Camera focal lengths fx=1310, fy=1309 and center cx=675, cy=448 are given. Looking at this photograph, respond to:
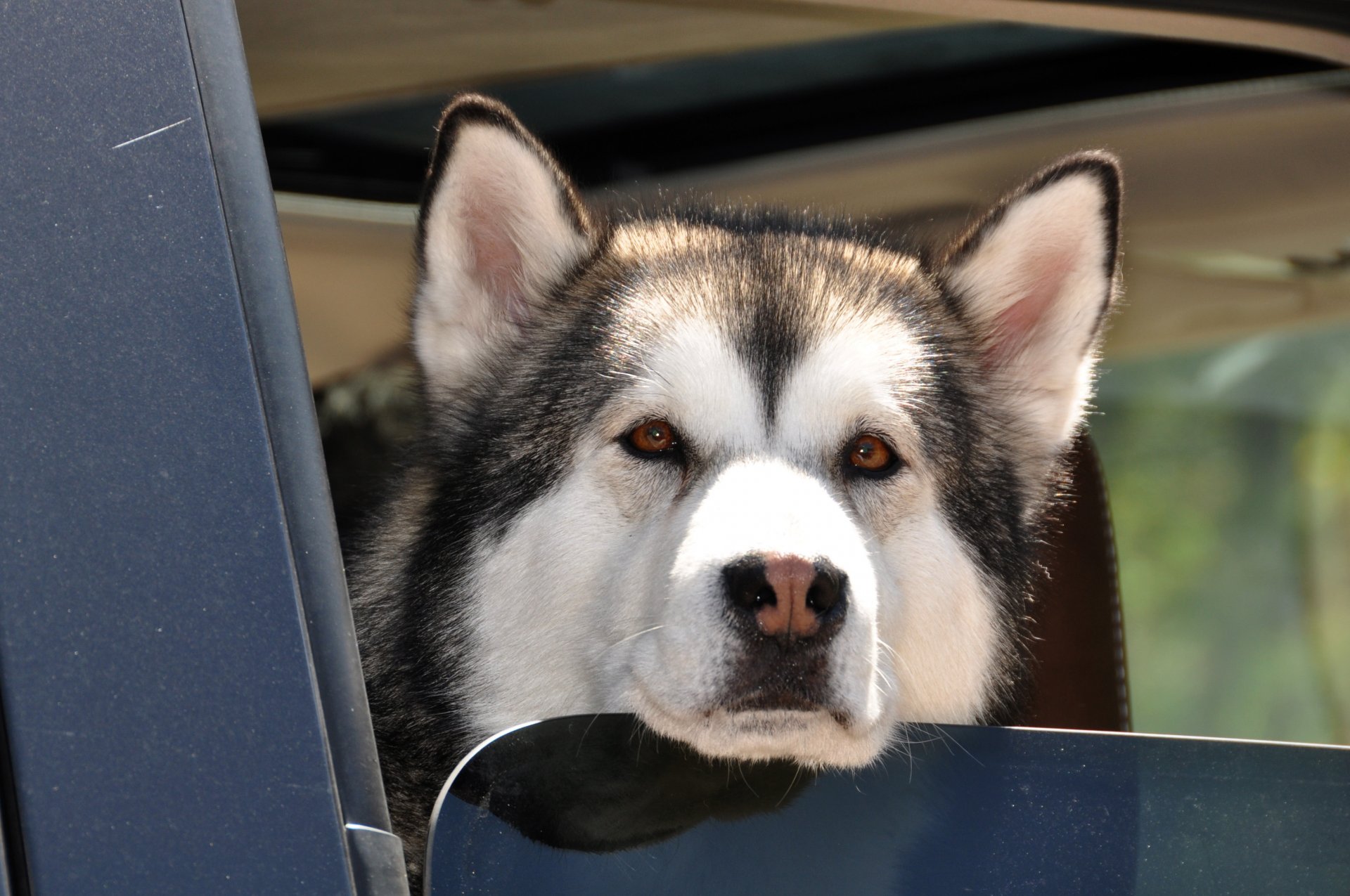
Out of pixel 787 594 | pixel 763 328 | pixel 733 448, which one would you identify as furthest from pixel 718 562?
pixel 763 328

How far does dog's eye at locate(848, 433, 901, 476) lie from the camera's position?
2174mm

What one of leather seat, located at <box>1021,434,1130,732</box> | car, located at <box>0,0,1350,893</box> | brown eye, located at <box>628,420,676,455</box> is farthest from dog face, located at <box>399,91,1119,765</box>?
car, located at <box>0,0,1350,893</box>

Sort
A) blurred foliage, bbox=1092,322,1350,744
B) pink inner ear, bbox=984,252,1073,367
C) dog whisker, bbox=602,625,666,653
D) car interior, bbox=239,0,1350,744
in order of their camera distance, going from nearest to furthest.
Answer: dog whisker, bbox=602,625,666,653, pink inner ear, bbox=984,252,1073,367, car interior, bbox=239,0,1350,744, blurred foliage, bbox=1092,322,1350,744

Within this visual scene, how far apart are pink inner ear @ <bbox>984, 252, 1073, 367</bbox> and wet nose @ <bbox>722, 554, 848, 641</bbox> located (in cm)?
103

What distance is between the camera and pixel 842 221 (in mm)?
2908

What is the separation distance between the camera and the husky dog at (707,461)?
5.92 ft

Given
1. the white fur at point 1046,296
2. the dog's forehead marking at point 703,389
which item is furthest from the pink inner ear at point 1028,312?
the dog's forehead marking at point 703,389

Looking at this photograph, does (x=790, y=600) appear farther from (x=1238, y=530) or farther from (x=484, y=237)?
(x=1238, y=530)

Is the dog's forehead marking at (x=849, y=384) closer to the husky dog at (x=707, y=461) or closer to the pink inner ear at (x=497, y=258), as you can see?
the husky dog at (x=707, y=461)

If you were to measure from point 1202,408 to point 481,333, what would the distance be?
248 inches

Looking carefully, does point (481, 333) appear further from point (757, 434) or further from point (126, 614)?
point (126, 614)

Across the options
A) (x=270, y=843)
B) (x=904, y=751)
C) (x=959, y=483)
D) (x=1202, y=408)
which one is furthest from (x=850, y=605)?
(x=1202, y=408)

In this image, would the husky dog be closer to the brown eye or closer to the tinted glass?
the brown eye

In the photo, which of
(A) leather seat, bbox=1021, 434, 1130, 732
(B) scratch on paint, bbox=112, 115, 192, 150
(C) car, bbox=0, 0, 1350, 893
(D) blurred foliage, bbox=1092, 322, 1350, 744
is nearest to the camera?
(C) car, bbox=0, 0, 1350, 893
